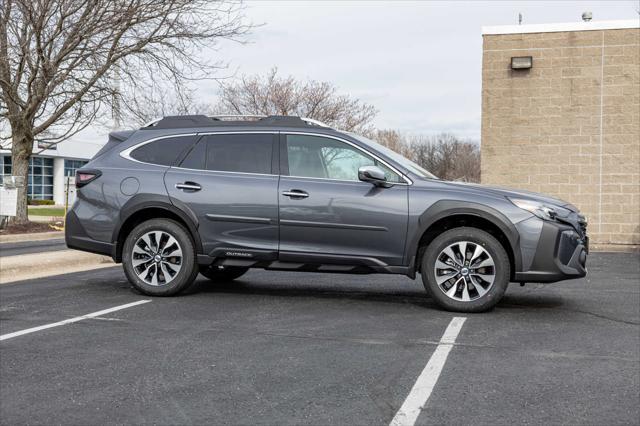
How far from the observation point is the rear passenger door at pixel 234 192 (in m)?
7.45

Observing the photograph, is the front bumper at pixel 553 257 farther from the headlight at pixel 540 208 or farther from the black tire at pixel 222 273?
the black tire at pixel 222 273

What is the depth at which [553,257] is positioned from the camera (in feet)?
22.4

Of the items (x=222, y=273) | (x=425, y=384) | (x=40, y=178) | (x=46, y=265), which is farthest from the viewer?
(x=40, y=178)

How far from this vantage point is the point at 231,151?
7.81m

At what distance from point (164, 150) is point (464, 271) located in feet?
11.4

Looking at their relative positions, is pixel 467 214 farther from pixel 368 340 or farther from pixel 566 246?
pixel 368 340

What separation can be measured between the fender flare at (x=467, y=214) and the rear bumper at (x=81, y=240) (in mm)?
3259

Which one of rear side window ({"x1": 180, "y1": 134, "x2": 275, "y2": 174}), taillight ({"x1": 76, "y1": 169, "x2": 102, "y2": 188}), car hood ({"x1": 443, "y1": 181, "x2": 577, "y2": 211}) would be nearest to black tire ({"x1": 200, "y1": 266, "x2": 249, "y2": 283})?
rear side window ({"x1": 180, "y1": 134, "x2": 275, "y2": 174})

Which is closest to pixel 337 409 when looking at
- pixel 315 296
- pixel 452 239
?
pixel 452 239

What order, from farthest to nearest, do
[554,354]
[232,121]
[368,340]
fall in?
[232,121] → [368,340] → [554,354]

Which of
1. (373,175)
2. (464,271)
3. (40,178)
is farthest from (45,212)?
(464,271)

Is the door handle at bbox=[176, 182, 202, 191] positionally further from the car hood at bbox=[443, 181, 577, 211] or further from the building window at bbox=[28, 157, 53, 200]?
the building window at bbox=[28, 157, 53, 200]

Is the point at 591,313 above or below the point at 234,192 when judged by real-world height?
below

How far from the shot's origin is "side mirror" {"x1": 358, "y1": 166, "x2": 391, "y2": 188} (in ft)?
→ 23.2
